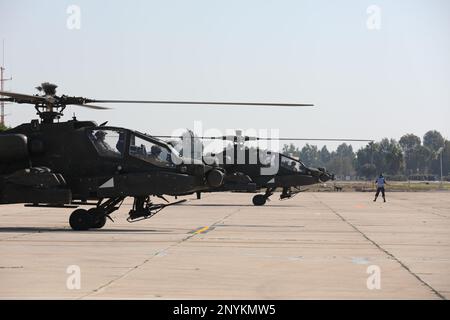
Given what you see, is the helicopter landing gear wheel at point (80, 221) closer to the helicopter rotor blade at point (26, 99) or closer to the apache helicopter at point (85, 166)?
the apache helicopter at point (85, 166)

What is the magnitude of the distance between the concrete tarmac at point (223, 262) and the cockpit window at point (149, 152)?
69.0 inches

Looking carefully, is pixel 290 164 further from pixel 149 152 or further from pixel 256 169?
pixel 149 152

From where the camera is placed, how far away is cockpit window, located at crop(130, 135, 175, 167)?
20.3m

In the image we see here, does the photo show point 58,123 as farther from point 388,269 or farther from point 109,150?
point 388,269

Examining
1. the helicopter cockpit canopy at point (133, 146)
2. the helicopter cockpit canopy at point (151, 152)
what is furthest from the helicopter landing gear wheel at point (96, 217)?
the helicopter cockpit canopy at point (151, 152)

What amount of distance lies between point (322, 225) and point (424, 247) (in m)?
7.18

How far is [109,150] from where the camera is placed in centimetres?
2048

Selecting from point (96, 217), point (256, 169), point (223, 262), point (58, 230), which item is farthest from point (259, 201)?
point (223, 262)

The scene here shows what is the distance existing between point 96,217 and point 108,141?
6.50 feet

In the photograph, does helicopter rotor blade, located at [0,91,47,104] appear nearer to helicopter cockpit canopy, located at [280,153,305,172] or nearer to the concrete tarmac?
the concrete tarmac

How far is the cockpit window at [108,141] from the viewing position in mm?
20422

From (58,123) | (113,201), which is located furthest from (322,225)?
(58,123)

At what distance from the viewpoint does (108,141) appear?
20.6 m
